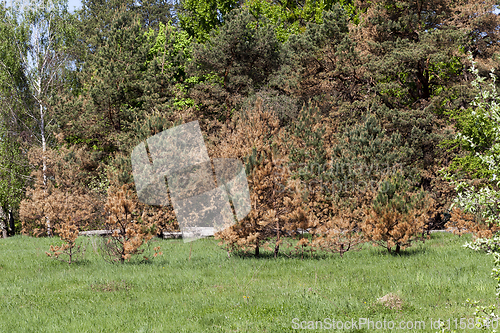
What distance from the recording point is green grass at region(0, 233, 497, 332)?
268 inches

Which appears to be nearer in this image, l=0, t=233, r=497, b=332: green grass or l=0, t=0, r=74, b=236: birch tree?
l=0, t=233, r=497, b=332: green grass

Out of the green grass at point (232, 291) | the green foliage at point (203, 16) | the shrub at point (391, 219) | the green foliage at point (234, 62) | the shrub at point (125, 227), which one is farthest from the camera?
the green foliage at point (203, 16)

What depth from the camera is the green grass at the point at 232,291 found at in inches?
268

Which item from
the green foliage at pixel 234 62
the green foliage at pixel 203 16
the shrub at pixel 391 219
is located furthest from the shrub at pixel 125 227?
the green foliage at pixel 203 16

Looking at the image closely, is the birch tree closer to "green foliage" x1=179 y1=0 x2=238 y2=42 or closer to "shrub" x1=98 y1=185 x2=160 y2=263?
"green foliage" x1=179 y1=0 x2=238 y2=42

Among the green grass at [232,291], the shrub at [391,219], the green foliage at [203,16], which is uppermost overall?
the green foliage at [203,16]

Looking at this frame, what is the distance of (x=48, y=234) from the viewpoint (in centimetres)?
2555

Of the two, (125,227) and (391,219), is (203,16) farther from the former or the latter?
(391,219)

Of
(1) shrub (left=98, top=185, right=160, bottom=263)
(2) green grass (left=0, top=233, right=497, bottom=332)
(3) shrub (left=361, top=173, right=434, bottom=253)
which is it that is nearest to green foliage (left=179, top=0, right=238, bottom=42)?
(1) shrub (left=98, top=185, right=160, bottom=263)

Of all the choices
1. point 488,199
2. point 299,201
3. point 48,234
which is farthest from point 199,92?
point 488,199

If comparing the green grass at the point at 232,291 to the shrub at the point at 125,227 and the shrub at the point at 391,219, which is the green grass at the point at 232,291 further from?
the shrub at the point at 391,219

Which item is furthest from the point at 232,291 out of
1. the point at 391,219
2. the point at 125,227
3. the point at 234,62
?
the point at 234,62

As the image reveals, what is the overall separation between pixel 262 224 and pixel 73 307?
594cm

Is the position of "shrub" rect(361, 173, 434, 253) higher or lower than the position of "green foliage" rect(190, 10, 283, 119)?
lower
